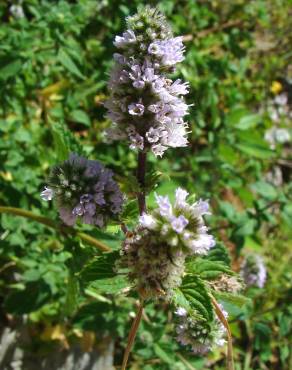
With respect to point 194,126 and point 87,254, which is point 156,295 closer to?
point 87,254

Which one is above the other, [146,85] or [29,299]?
[146,85]

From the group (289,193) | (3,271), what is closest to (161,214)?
(3,271)

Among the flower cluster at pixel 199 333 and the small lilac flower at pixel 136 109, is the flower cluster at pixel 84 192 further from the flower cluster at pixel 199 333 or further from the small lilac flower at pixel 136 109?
the flower cluster at pixel 199 333

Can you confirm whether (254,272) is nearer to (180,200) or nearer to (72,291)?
(72,291)

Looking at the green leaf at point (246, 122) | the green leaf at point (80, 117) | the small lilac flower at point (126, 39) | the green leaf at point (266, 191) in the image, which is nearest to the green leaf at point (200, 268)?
the small lilac flower at point (126, 39)

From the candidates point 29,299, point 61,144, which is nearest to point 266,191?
point 29,299
